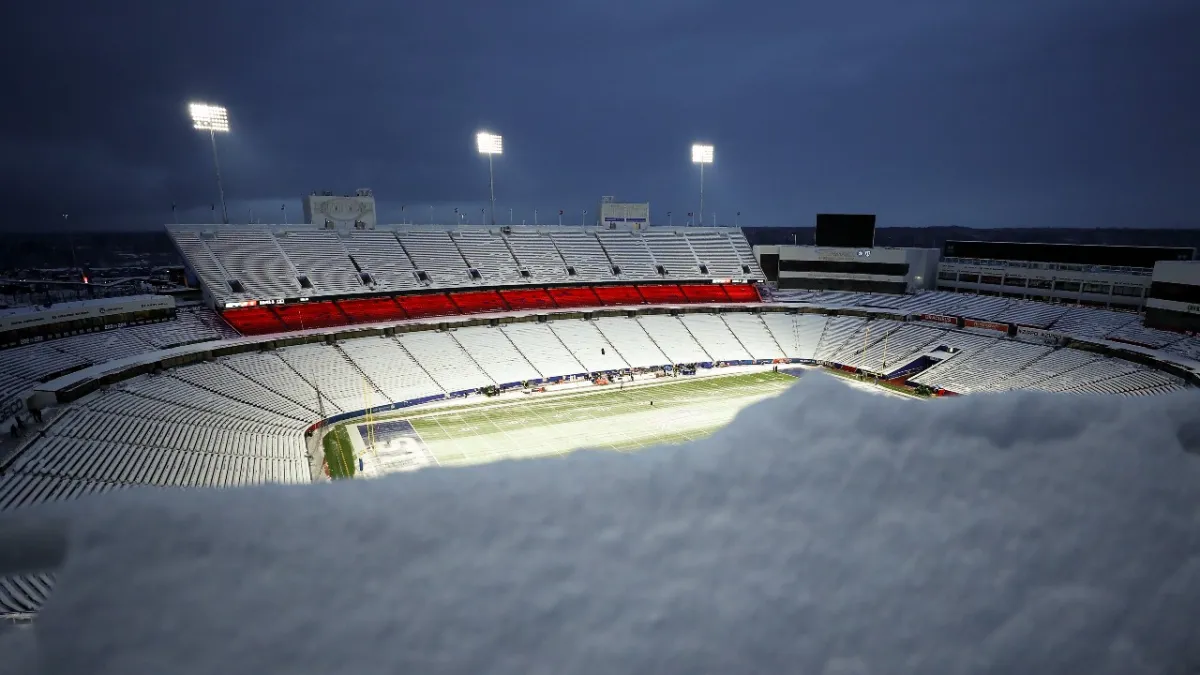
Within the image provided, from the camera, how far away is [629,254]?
208ft

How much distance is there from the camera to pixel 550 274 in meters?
57.8

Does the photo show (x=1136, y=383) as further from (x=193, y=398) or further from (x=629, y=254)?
(x=193, y=398)

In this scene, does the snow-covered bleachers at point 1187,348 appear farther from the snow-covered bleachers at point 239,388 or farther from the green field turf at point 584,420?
the snow-covered bleachers at point 239,388

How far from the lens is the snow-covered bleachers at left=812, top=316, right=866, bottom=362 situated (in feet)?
162

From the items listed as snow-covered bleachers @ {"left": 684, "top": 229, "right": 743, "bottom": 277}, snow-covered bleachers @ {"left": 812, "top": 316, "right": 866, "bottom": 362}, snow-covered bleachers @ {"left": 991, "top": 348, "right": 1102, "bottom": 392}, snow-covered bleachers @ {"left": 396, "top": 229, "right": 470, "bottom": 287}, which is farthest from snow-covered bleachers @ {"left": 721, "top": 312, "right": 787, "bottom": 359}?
snow-covered bleachers @ {"left": 396, "top": 229, "right": 470, "bottom": 287}

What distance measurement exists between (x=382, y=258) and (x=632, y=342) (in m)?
24.2

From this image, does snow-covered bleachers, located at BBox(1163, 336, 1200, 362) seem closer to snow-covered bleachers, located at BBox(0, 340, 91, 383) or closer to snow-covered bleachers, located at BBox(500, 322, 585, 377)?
snow-covered bleachers, located at BBox(500, 322, 585, 377)

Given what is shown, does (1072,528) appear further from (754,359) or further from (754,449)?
(754,359)

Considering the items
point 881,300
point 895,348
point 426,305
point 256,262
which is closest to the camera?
point 895,348

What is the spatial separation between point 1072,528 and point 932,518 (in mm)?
677

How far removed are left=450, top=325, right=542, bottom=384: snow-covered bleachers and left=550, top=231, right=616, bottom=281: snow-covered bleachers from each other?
13.0 meters

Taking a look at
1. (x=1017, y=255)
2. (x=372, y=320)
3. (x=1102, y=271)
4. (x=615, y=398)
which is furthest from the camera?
(x=1017, y=255)

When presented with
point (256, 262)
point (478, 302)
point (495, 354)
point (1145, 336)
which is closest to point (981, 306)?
point (1145, 336)

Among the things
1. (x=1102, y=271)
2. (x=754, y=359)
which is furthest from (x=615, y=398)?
(x=1102, y=271)
